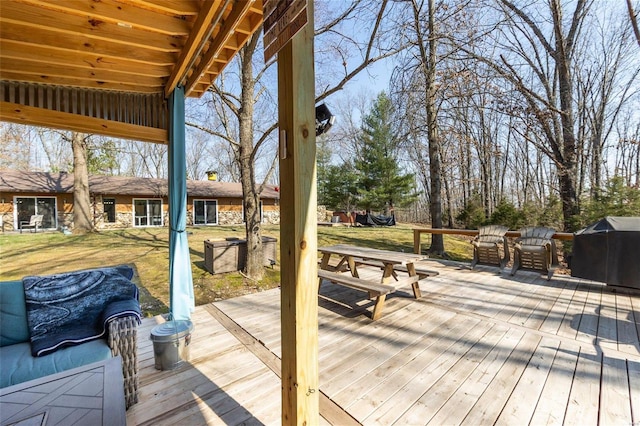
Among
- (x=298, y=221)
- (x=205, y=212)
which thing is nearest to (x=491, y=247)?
(x=298, y=221)

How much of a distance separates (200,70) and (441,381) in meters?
3.54

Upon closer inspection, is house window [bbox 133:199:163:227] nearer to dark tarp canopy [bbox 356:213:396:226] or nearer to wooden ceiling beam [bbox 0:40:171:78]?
dark tarp canopy [bbox 356:213:396:226]

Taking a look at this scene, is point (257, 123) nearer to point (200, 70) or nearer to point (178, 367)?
point (200, 70)

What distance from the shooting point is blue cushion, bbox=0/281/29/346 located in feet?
6.10

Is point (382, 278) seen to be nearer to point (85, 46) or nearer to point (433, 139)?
point (85, 46)

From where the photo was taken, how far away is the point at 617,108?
1029 centimetres

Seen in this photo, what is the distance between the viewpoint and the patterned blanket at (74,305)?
185 cm

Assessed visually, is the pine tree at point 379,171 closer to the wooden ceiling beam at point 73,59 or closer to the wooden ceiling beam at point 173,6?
the wooden ceiling beam at point 73,59

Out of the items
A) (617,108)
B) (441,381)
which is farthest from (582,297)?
(617,108)

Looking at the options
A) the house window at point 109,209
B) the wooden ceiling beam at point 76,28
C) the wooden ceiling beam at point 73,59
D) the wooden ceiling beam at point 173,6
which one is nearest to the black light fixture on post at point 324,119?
the wooden ceiling beam at point 173,6

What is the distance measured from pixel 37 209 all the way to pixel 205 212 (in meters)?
7.04

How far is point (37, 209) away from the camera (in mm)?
12266

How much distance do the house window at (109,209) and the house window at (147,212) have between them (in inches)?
34.1

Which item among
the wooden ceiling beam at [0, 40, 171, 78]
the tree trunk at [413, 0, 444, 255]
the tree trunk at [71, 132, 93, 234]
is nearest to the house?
the tree trunk at [71, 132, 93, 234]
